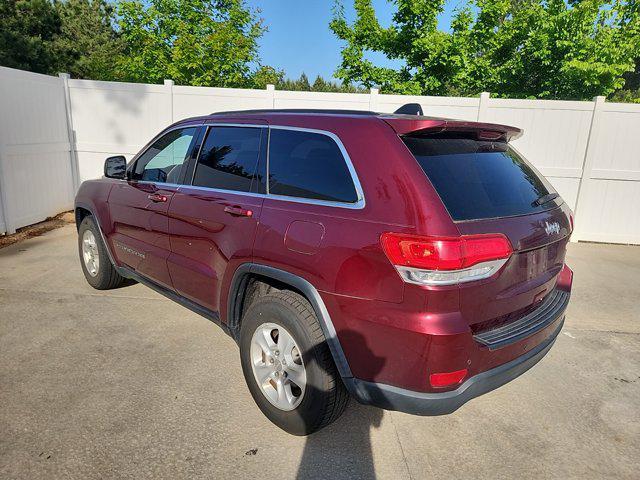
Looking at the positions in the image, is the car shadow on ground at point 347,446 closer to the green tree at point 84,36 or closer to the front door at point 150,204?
the front door at point 150,204

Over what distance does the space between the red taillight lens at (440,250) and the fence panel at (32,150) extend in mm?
6673

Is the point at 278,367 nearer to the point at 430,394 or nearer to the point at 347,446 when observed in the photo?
the point at 347,446

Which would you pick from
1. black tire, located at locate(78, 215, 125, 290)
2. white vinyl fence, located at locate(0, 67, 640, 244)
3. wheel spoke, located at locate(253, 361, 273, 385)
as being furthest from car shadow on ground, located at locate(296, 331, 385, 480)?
white vinyl fence, located at locate(0, 67, 640, 244)

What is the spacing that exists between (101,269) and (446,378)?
371 centimetres

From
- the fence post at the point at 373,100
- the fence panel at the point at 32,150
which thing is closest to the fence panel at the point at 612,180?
the fence post at the point at 373,100

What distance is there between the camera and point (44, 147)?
24.3ft

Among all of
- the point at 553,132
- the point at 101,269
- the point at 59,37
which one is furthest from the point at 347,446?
the point at 59,37

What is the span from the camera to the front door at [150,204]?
343cm

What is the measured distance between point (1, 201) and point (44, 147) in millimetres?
1358

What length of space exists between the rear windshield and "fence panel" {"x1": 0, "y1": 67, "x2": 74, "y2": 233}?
663 centimetres

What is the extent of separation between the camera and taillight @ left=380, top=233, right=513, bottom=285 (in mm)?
1901

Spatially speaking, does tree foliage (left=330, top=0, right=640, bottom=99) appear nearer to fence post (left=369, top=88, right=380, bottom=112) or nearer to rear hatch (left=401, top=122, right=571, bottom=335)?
fence post (left=369, top=88, right=380, bottom=112)

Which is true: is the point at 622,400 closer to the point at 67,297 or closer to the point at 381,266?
the point at 381,266

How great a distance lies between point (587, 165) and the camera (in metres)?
7.34
